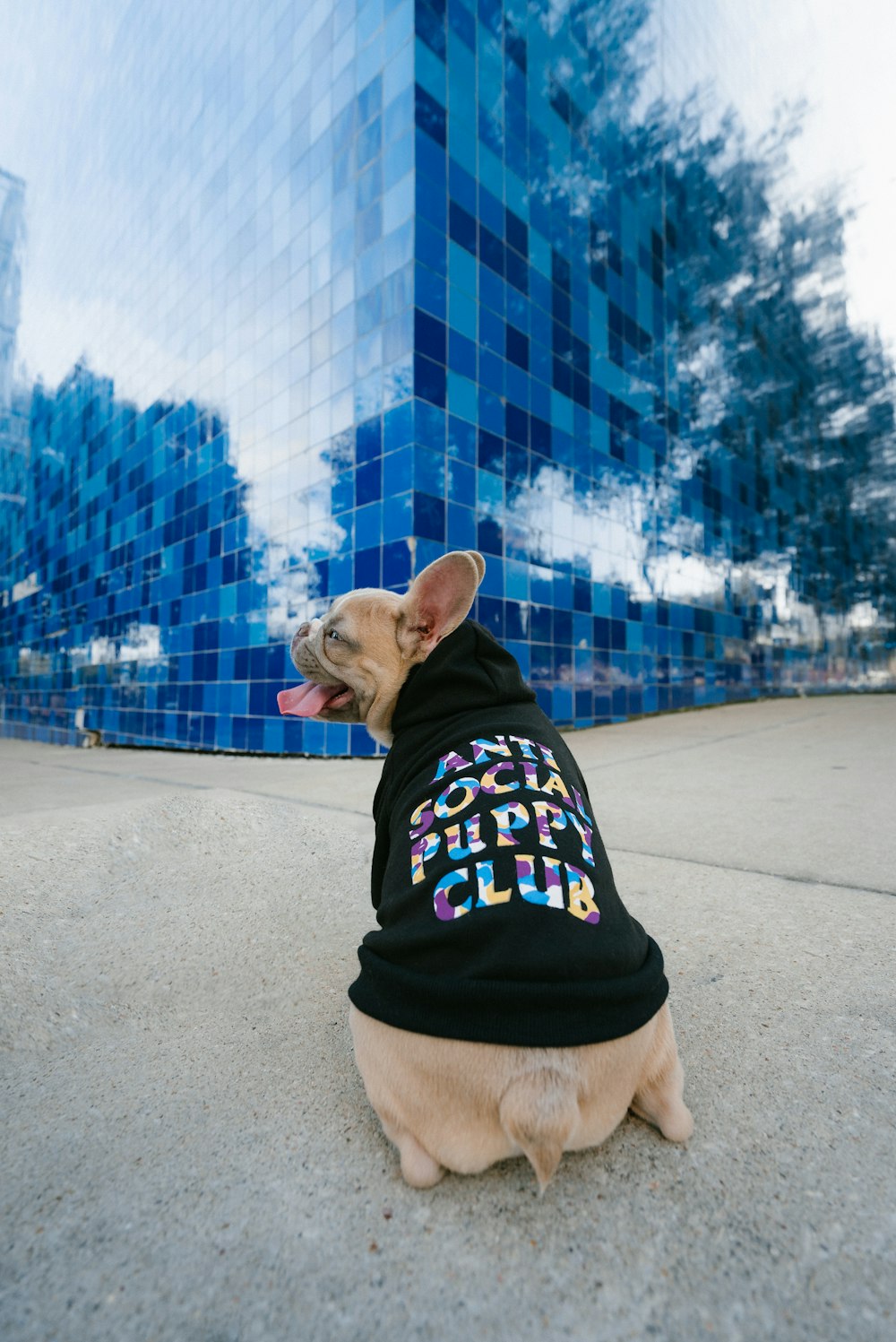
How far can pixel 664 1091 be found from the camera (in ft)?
3.66

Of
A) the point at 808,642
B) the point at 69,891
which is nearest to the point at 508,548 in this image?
the point at 69,891

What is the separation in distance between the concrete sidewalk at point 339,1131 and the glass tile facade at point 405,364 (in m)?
3.22

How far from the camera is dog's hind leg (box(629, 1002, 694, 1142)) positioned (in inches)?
43.3

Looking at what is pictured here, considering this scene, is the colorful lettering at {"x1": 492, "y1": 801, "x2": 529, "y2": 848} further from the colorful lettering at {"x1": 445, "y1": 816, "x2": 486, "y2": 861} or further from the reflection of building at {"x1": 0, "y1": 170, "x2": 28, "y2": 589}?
the reflection of building at {"x1": 0, "y1": 170, "x2": 28, "y2": 589}

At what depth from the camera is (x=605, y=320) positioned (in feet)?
25.5

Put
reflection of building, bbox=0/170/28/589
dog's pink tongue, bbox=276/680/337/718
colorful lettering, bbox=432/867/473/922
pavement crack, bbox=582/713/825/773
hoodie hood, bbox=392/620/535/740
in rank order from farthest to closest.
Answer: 1. reflection of building, bbox=0/170/28/589
2. pavement crack, bbox=582/713/825/773
3. dog's pink tongue, bbox=276/680/337/718
4. hoodie hood, bbox=392/620/535/740
5. colorful lettering, bbox=432/867/473/922

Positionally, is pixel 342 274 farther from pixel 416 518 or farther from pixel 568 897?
pixel 568 897

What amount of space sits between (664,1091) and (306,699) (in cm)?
141

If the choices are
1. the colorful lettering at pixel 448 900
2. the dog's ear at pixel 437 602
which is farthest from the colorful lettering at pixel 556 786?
the dog's ear at pixel 437 602

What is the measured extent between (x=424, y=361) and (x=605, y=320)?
3763 millimetres

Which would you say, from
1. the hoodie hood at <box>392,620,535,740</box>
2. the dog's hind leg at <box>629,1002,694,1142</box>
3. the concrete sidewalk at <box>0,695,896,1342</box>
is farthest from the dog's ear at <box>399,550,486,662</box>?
the dog's hind leg at <box>629,1002,694,1142</box>

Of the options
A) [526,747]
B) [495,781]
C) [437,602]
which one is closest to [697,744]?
[437,602]

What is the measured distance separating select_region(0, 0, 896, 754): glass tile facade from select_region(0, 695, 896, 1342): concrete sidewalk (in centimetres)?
322

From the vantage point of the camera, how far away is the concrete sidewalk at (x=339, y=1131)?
0.82 meters
